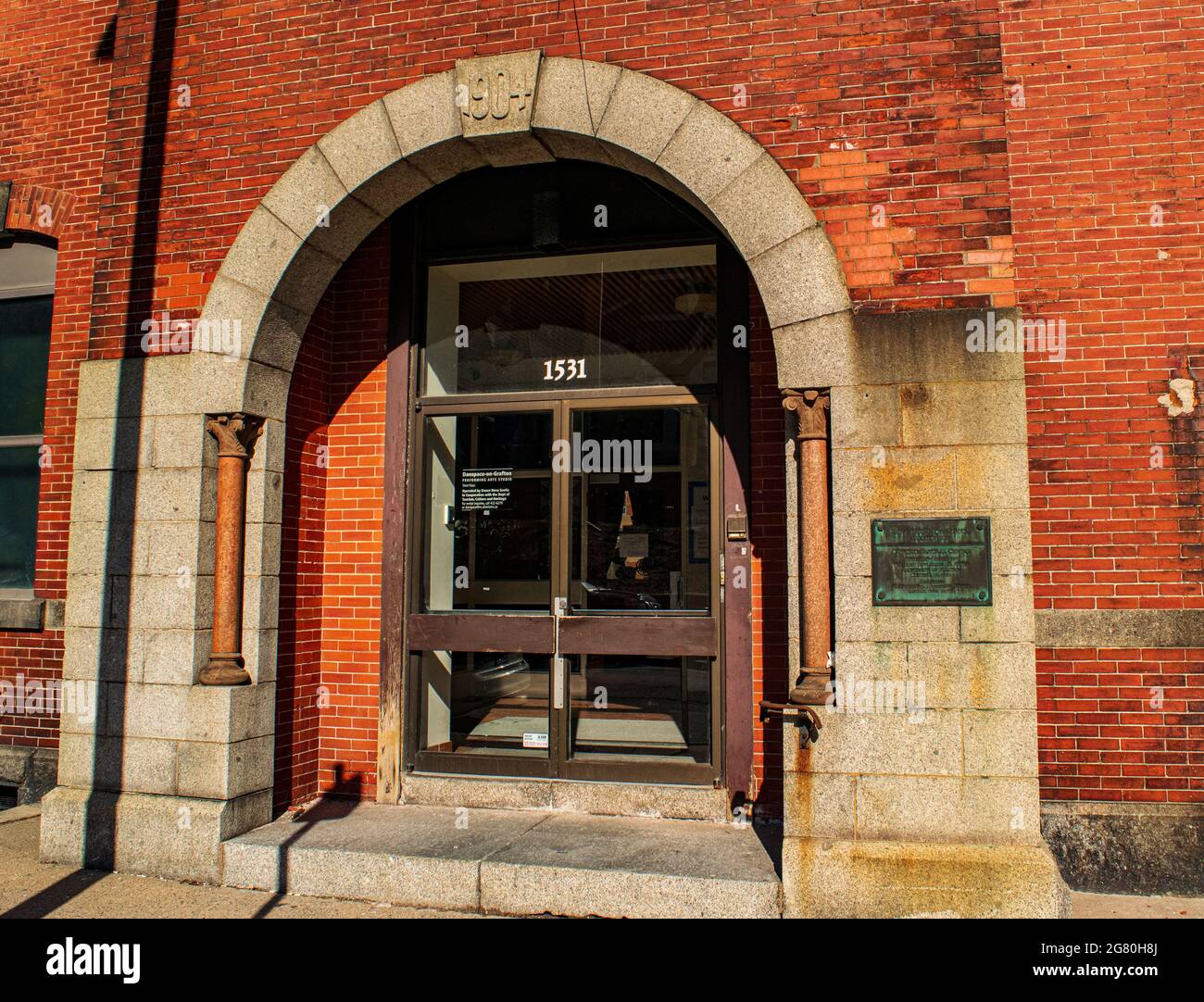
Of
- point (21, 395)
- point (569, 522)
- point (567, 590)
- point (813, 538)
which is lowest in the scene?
point (567, 590)

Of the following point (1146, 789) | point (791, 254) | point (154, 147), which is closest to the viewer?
point (791, 254)

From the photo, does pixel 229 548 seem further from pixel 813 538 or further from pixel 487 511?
pixel 813 538

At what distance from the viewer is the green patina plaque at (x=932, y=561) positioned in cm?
441

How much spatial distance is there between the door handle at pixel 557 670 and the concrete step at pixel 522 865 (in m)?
0.75

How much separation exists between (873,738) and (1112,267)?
317cm

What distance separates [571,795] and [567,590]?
52.1 inches

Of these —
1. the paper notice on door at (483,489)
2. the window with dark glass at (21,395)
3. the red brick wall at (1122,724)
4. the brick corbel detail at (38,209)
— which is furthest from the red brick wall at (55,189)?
the red brick wall at (1122,724)

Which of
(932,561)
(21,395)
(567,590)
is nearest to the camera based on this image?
(932,561)

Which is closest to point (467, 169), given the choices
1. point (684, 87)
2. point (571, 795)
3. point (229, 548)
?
point (684, 87)

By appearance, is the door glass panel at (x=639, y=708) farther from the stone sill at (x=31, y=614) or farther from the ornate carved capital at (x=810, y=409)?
the stone sill at (x=31, y=614)

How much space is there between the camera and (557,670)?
5.92m

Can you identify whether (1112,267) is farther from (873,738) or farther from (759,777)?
(759,777)
